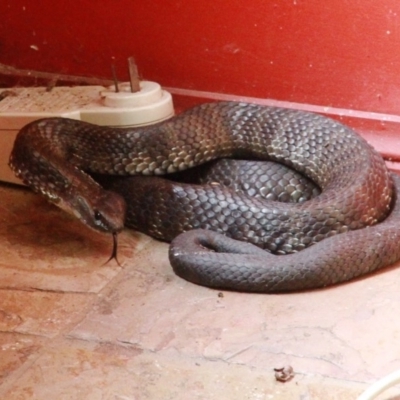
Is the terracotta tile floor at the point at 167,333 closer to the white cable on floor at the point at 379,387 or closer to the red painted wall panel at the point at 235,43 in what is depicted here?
the white cable on floor at the point at 379,387

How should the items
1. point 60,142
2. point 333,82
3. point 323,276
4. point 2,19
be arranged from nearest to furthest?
point 323,276
point 60,142
point 333,82
point 2,19

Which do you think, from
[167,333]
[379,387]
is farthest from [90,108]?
[379,387]

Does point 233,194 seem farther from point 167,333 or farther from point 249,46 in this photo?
point 249,46

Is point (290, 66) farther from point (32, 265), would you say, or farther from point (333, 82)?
point (32, 265)

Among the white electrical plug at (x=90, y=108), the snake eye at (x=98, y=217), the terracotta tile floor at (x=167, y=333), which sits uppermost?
the white electrical plug at (x=90, y=108)

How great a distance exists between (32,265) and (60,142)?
567 mm

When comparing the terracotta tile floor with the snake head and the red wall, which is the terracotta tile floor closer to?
the snake head

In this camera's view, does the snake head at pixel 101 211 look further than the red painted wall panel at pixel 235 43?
No

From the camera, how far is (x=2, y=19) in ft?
13.0

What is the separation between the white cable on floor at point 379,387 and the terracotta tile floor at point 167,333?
0.38 feet

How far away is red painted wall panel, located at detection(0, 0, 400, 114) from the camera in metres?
3.22

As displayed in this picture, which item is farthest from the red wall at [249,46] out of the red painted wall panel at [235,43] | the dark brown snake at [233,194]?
the dark brown snake at [233,194]

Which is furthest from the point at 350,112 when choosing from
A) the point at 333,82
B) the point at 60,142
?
the point at 60,142

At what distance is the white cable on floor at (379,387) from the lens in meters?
1.77
